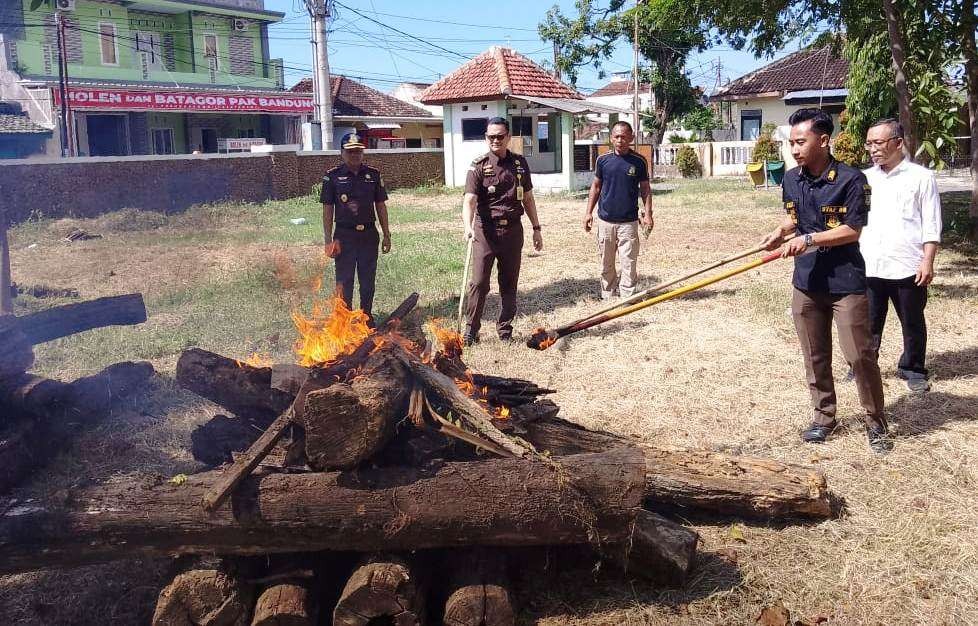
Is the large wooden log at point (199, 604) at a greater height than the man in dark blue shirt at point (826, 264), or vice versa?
the man in dark blue shirt at point (826, 264)

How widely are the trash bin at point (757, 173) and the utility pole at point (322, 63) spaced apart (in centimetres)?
1378

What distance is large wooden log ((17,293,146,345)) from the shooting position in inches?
216

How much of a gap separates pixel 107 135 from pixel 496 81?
17.0m

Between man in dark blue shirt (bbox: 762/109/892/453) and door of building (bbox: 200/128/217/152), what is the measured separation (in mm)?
33913

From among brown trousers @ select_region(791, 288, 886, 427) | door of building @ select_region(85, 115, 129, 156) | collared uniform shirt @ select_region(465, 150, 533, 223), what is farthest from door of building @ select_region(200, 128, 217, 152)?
brown trousers @ select_region(791, 288, 886, 427)

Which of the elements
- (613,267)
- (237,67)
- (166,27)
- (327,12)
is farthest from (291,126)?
(613,267)

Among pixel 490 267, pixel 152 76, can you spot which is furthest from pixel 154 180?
pixel 152 76

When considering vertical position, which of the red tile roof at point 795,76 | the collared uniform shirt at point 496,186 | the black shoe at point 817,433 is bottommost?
the black shoe at point 817,433

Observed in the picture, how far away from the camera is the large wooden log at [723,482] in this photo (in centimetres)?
405

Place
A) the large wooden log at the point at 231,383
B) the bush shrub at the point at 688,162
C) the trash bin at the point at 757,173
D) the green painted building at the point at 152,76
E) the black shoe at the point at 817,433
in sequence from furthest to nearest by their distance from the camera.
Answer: the bush shrub at the point at 688,162 → the green painted building at the point at 152,76 → the trash bin at the point at 757,173 → the black shoe at the point at 817,433 → the large wooden log at the point at 231,383

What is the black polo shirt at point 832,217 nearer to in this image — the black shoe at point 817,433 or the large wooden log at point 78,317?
the black shoe at point 817,433

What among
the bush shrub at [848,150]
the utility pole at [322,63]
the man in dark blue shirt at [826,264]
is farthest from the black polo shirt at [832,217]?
the utility pole at [322,63]

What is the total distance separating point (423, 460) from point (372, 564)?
20.9 inches

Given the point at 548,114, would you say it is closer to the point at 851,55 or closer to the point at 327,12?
the point at 327,12
